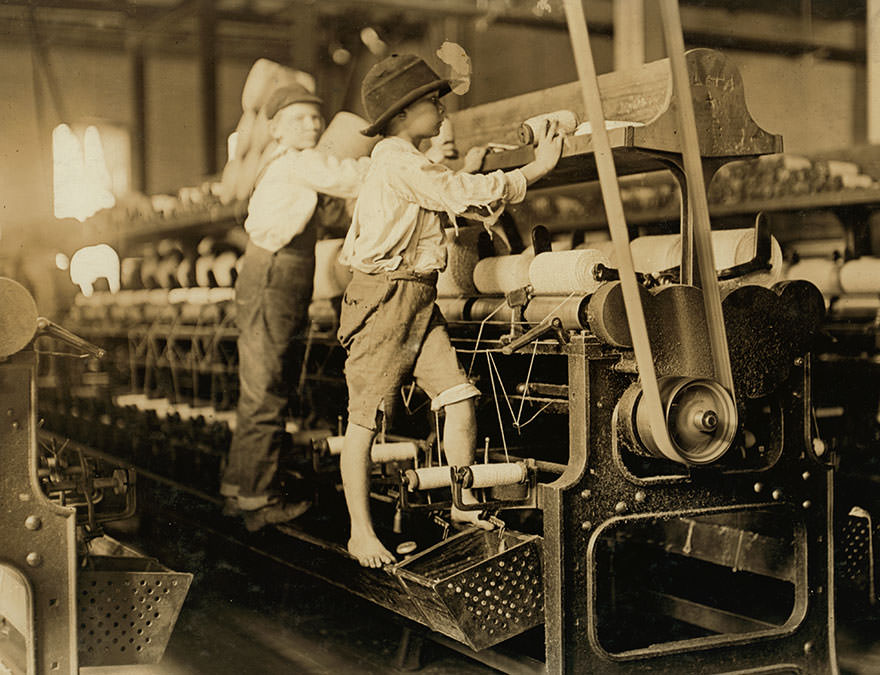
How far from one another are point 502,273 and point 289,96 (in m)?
0.86

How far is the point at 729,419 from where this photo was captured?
2.81 metres

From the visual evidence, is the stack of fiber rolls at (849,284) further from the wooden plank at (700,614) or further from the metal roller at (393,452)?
the metal roller at (393,452)

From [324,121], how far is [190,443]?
4.41 feet

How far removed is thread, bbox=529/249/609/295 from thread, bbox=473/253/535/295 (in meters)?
0.14

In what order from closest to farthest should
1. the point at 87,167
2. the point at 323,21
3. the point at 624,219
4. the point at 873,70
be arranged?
the point at 624,219
the point at 87,167
the point at 323,21
the point at 873,70

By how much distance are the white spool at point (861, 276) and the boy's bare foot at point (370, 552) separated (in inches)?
82.2

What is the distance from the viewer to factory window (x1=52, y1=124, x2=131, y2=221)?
3.00 metres

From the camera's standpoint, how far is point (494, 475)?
2.82m

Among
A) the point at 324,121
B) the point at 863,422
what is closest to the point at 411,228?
the point at 324,121

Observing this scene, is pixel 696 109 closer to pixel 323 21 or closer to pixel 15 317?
pixel 323 21

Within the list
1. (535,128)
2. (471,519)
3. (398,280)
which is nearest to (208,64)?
(398,280)

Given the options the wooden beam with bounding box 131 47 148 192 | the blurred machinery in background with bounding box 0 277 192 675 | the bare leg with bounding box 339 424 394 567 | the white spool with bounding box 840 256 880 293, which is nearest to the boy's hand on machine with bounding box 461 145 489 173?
the bare leg with bounding box 339 424 394 567

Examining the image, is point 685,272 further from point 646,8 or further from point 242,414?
point 646,8

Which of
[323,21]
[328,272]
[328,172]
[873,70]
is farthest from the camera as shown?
[873,70]
